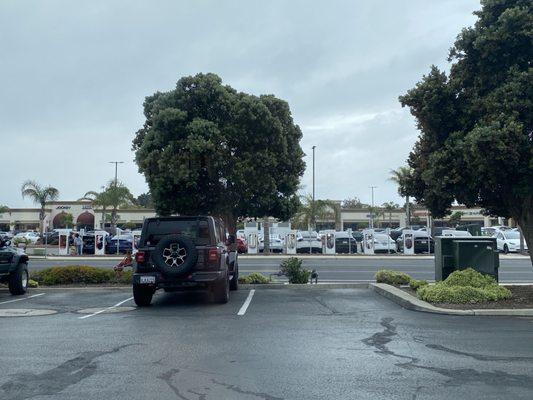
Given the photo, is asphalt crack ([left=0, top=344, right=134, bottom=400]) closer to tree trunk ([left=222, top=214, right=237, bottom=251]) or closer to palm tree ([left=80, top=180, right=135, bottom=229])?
tree trunk ([left=222, top=214, right=237, bottom=251])

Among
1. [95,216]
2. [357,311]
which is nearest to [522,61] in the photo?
[357,311]

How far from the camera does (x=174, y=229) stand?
1427 cm

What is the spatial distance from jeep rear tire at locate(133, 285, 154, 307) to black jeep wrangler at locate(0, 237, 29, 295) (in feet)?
14.9

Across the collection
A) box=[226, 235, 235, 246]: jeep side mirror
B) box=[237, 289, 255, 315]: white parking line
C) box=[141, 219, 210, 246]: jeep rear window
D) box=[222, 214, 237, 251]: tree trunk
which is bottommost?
box=[237, 289, 255, 315]: white parking line

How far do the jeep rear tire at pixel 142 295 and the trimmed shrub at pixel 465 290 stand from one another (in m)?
6.07

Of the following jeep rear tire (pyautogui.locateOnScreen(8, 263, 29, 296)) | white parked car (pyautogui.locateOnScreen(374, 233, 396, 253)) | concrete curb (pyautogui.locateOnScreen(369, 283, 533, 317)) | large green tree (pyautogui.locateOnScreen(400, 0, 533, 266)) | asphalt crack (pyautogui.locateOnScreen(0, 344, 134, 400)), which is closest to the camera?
asphalt crack (pyautogui.locateOnScreen(0, 344, 134, 400))

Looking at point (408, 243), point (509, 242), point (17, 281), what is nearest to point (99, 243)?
point (408, 243)

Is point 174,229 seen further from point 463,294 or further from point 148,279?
point 463,294

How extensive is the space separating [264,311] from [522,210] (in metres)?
6.50

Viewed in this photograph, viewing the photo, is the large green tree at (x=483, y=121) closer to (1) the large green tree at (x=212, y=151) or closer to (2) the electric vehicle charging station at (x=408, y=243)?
(1) the large green tree at (x=212, y=151)

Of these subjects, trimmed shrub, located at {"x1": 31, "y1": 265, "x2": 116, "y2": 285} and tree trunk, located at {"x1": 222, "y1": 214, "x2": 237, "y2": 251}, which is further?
tree trunk, located at {"x1": 222, "y1": 214, "x2": 237, "y2": 251}

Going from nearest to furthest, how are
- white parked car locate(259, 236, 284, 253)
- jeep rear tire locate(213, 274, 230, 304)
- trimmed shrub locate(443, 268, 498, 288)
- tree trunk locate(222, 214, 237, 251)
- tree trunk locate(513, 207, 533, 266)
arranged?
trimmed shrub locate(443, 268, 498, 288), jeep rear tire locate(213, 274, 230, 304), tree trunk locate(513, 207, 533, 266), tree trunk locate(222, 214, 237, 251), white parked car locate(259, 236, 284, 253)

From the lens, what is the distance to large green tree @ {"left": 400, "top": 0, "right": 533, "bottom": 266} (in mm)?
12414

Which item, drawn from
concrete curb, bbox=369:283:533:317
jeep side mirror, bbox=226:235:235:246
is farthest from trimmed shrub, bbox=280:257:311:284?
concrete curb, bbox=369:283:533:317
